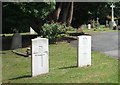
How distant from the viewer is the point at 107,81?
10.6 meters

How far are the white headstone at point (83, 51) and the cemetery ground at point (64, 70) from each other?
0.91 ft

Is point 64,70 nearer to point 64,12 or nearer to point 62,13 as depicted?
point 64,12

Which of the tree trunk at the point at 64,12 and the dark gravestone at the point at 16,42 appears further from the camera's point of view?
the tree trunk at the point at 64,12

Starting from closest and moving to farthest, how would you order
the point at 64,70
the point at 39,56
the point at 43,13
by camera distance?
the point at 39,56, the point at 64,70, the point at 43,13

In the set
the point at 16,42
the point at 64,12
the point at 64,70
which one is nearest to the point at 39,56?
the point at 64,70

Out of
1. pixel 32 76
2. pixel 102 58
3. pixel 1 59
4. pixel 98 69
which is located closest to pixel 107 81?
pixel 98 69

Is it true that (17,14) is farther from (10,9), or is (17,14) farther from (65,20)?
(65,20)

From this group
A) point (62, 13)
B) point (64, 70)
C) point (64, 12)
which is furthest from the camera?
point (62, 13)

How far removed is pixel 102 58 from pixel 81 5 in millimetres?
13383

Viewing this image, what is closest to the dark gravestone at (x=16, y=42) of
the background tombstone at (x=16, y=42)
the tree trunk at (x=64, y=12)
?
the background tombstone at (x=16, y=42)

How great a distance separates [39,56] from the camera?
11.8 metres

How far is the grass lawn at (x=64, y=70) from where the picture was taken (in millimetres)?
11109

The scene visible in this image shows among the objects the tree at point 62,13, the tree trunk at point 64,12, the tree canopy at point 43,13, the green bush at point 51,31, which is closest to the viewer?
the tree canopy at point 43,13

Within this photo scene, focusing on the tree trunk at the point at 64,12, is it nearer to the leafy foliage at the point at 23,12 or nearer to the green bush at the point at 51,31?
the green bush at the point at 51,31
